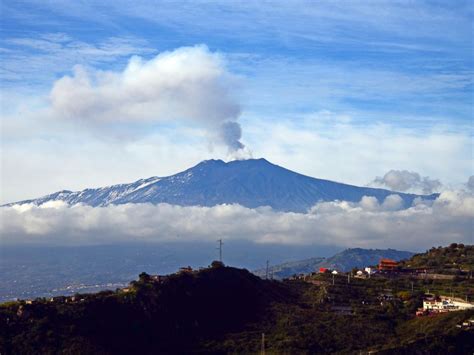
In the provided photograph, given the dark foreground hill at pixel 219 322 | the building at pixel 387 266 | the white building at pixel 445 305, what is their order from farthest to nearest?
the building at pixel 387 266
the white building at pixel 445 305
the dark foreground hill at pixel 219 322

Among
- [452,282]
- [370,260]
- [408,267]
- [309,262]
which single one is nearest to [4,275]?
[309,262]

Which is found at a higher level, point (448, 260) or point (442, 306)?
point (448, 260)

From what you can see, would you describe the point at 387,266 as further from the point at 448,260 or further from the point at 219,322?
the point at 219,322

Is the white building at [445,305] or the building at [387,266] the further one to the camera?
the building at [387,266]

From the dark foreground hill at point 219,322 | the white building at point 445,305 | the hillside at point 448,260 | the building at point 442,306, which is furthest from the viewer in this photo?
the hillside at point 448,260

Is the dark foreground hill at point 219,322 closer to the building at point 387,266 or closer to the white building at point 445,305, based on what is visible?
the white building at point 445,305

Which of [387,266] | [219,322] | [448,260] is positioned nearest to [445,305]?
[219,322]

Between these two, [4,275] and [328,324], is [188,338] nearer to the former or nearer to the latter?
[328,324]

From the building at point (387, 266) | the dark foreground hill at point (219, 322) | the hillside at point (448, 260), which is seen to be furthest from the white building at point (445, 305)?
the building at point (387, 266)
